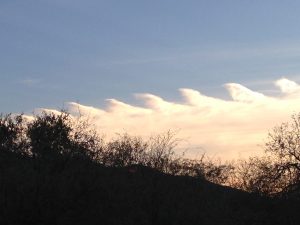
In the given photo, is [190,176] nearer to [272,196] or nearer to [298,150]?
[272,196]

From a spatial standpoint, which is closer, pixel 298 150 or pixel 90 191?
pixel 90 191

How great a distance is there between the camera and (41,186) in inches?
812

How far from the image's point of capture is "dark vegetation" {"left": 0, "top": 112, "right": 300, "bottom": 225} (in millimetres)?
20547

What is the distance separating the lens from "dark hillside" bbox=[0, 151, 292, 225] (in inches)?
797

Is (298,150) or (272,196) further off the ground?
(298,150)

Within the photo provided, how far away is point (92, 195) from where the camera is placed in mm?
22203

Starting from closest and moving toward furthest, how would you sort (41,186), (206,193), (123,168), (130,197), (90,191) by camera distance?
(41,186) → (90,191) → (130,197) → (123,168) → (206,193)

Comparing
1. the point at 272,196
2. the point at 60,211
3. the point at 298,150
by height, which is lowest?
the point at 60,211

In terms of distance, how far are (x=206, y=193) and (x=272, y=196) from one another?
13.8 feet

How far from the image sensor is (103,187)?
891 inches

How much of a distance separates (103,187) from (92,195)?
65 centimetres

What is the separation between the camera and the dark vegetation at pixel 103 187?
2055 centimetres

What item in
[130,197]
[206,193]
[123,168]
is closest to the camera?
[130,197]

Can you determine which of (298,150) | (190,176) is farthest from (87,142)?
(298,150)
